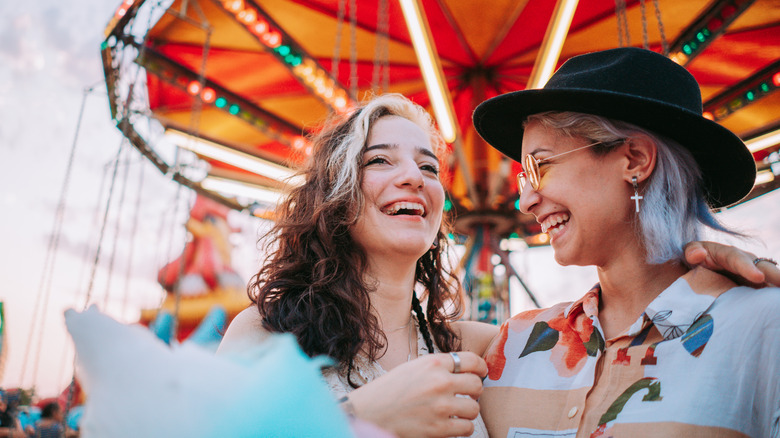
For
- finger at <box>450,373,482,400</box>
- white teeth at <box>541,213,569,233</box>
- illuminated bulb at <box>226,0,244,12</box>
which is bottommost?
finger at <box>450,373,482,400</box>

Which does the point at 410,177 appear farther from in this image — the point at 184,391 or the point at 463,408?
the point at 184,391

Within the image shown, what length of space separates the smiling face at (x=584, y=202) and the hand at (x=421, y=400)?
64cm

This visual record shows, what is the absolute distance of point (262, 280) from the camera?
6.23 feet

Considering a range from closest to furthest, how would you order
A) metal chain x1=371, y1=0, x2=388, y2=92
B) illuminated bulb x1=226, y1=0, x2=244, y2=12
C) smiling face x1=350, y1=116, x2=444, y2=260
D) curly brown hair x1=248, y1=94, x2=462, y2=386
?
curly brown hair x1=248, y1=94, x2=462, y2=386, smiling face x1=350, y1=116, x2=444, y2=260, metal chain x1=371, y1=0, x2=388, y2=92, illuminated bulb x1=226, y1=0, x2=244, y2=12

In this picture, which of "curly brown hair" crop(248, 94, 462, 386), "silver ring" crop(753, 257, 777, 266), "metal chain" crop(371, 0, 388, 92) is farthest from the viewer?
"metal chain" crop(371, 0, 388, 92)

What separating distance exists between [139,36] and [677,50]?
636 centimetres

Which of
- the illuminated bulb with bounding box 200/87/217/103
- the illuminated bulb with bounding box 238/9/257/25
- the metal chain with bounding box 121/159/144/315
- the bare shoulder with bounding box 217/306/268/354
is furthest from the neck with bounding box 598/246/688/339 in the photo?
the illuminated bulb with bounding box 200/87/217/103

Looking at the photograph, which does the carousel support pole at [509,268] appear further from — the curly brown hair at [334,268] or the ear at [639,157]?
the ear at [639,157]

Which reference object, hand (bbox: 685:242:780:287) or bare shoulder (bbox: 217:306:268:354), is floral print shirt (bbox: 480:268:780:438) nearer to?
hand (bbox: 685:242:780:287)

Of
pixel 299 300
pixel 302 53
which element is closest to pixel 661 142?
pixel 299 300

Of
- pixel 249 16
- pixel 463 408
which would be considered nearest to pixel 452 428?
pixel 463 408

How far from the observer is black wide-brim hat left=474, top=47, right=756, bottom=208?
1.54 meters

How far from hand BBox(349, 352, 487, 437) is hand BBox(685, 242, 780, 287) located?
0.66 meters

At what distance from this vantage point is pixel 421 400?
1.15 metres
